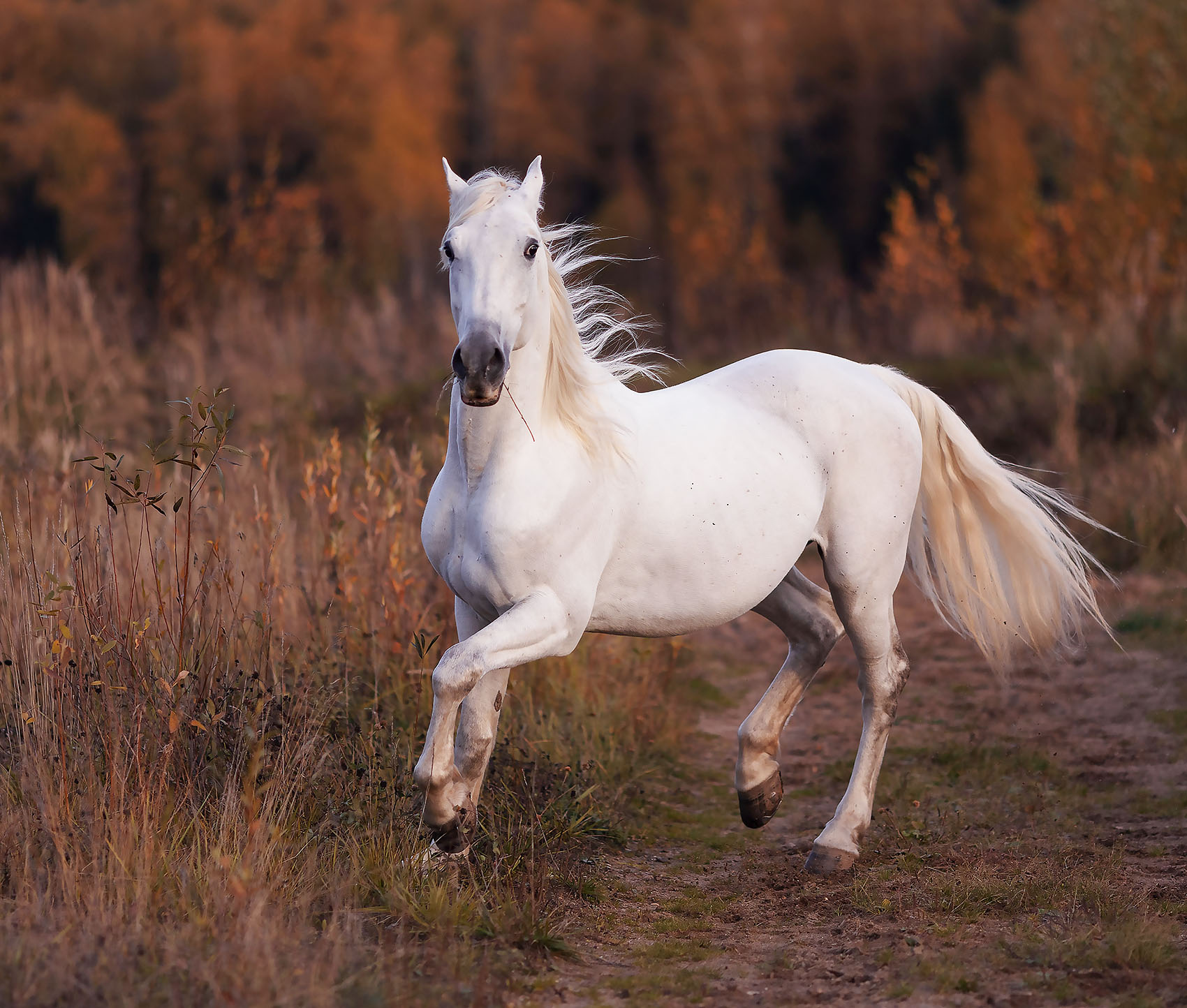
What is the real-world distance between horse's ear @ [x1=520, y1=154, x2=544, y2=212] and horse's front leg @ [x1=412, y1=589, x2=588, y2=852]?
1.08 meters

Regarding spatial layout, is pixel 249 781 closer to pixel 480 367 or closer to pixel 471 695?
pixel 471 695

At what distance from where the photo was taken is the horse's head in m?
2.97

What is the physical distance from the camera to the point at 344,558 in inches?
199

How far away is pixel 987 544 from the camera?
15.6ft

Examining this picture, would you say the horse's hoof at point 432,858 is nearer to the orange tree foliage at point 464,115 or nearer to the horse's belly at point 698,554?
the horse's belly at point 698,554

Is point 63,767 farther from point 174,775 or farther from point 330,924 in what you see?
point 330,924

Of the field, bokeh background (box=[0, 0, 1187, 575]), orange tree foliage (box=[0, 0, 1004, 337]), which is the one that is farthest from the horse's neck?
orange tree foliage (box=[0, 0, 1004, 337])

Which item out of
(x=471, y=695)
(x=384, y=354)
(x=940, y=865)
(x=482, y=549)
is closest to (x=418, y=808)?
(x=471, y=695)

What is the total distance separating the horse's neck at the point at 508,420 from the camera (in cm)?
341

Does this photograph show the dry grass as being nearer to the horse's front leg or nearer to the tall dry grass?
the tall dry grass

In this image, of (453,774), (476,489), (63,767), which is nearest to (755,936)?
(453,774)

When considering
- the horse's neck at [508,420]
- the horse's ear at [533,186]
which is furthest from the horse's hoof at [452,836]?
the horse's ear at [533,186]

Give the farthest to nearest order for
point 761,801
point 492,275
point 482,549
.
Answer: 1. point 761,801
2. point 482,549
3. point 492,275

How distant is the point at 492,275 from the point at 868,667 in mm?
2139
